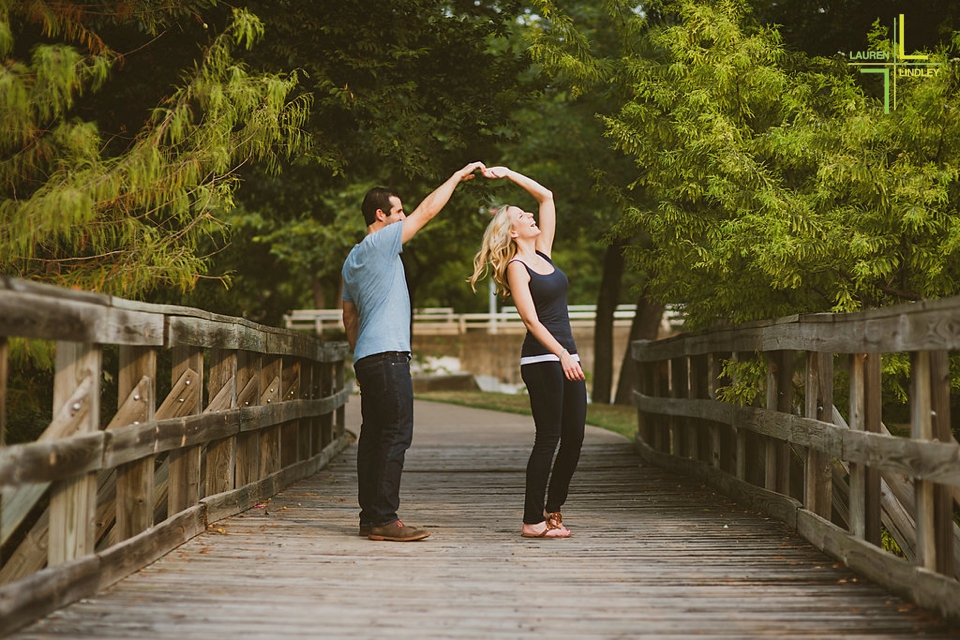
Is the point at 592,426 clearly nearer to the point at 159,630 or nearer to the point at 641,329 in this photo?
the point at 641,329

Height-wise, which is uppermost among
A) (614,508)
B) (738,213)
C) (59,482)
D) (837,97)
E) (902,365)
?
(837,97)

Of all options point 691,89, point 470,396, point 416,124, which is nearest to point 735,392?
point 691,89

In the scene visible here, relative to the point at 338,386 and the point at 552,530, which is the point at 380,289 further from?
the point at 338,386

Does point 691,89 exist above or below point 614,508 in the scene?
above

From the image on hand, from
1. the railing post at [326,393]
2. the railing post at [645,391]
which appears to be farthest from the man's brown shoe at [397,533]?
the railing post at [645,391]

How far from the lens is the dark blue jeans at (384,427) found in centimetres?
624

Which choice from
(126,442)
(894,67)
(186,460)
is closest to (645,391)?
(894,67)

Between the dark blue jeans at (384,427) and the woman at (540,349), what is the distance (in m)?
0.67

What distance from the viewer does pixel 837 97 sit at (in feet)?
26.2

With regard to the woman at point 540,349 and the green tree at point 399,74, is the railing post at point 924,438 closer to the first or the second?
the woman at point 540,349

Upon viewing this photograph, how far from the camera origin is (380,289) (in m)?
6.17

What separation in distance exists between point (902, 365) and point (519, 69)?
480 cm

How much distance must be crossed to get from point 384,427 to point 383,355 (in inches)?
15.9

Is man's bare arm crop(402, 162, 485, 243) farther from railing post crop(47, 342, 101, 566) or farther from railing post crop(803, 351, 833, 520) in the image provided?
railing post crop(803, 351, 833, 520)
